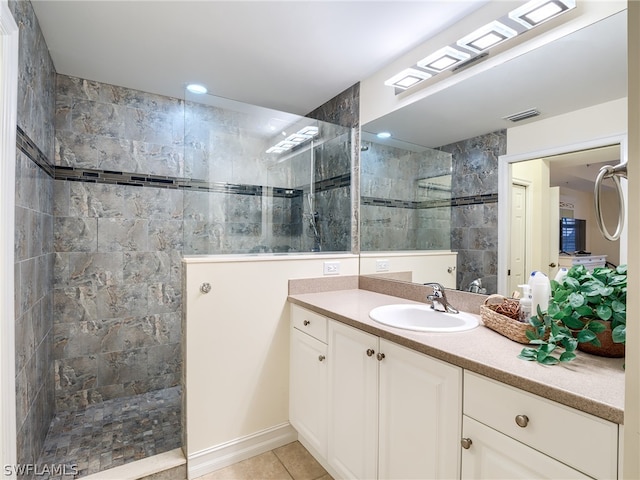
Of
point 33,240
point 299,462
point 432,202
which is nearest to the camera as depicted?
point 33,240

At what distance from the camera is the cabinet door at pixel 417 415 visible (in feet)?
3.41

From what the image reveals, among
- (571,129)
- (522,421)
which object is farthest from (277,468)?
(571,129)

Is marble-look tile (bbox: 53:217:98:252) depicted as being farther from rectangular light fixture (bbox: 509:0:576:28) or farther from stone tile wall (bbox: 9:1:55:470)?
rectangular light fixture (bbox: 509:0:576:28)

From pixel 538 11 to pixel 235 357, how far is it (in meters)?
2.24

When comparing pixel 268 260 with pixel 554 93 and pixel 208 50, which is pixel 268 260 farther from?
pixel 554 93

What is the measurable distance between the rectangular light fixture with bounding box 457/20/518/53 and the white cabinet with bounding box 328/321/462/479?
147cm

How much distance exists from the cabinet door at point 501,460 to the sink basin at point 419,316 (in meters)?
0.55

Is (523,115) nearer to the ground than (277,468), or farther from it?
farther from it

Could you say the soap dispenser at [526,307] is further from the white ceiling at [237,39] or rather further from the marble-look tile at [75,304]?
the marble-look tile at [75,304]

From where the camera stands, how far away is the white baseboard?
5.68 feet

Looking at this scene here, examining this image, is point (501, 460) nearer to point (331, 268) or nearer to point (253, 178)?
point (331, 268)

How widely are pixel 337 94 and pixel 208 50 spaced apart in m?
1.04

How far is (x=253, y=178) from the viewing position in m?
2.48

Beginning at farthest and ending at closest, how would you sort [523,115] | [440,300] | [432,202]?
[432,202]
[440,300]
[523,115]
